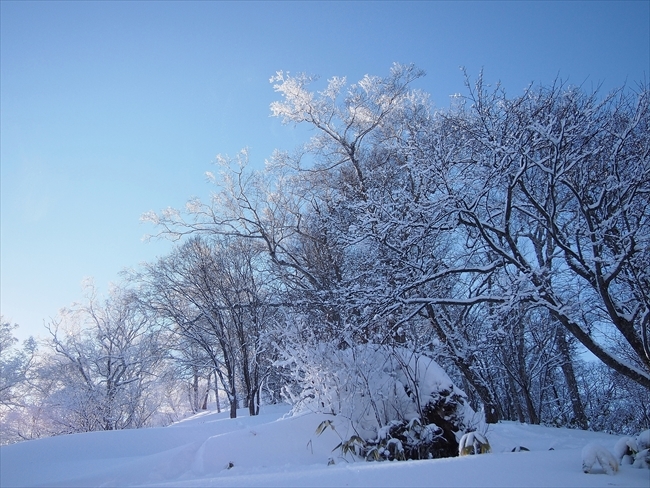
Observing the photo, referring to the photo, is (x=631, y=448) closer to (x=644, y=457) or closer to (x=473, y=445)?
(x=644, y=457)

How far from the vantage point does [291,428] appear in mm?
5434

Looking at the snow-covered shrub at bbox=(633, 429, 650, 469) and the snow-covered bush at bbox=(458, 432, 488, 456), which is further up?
the snow-covered shrub at bbox=(633, 429, 650, 469)

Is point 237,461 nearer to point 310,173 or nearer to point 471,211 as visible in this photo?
point 471,211

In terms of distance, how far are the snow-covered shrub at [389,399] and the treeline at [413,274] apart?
262 mm

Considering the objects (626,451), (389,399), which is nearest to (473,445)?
(626,451)

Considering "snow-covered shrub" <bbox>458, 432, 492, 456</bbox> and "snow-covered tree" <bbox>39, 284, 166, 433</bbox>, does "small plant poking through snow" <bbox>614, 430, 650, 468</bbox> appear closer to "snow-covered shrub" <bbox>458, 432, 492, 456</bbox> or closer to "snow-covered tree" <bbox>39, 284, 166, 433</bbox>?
"snow-covered shrub" <bbox>458, 432, 492, 456</bbox>

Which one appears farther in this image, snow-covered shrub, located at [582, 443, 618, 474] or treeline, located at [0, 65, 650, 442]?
treeline, located at [0, 65, 650, 442]

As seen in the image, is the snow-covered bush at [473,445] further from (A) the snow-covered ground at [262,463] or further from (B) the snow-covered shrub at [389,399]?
(B) the snow-covered shrub at [389,399]

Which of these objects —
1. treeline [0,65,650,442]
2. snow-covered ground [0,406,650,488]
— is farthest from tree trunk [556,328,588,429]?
snow-covered ground [0,406,650,488]

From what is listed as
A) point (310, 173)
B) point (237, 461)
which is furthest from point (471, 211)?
point (310, 173)

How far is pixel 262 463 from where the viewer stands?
15.3ft

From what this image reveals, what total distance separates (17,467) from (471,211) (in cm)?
707

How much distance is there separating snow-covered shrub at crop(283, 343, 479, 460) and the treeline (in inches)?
10.3

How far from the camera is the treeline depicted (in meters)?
6.27
